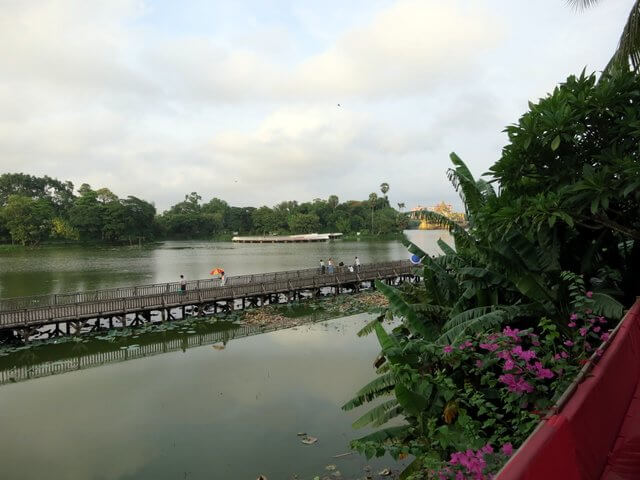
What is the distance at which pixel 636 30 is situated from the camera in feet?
26.4

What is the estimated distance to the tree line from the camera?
220 ft

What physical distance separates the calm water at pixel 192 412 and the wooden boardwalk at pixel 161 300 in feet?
4.65

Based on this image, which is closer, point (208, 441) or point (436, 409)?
point (436, 409)

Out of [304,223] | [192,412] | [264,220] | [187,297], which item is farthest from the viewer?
[264,220]

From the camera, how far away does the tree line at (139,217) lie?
67188 mm

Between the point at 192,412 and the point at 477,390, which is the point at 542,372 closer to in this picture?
the point at 477,390

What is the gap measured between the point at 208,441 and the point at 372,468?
3373 mm

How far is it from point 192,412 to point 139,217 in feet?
261

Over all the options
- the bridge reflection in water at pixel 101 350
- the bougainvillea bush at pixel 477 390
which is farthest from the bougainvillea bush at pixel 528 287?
the bridge reflection in water at pixel 101 350

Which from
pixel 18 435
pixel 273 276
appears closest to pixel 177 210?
pixel 273 276

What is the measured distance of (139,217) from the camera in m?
81.4

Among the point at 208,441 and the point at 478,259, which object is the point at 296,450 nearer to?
the point at 208,441

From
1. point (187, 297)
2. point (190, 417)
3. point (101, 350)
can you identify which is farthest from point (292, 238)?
point (190, 417)

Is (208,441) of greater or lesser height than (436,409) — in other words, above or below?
below
